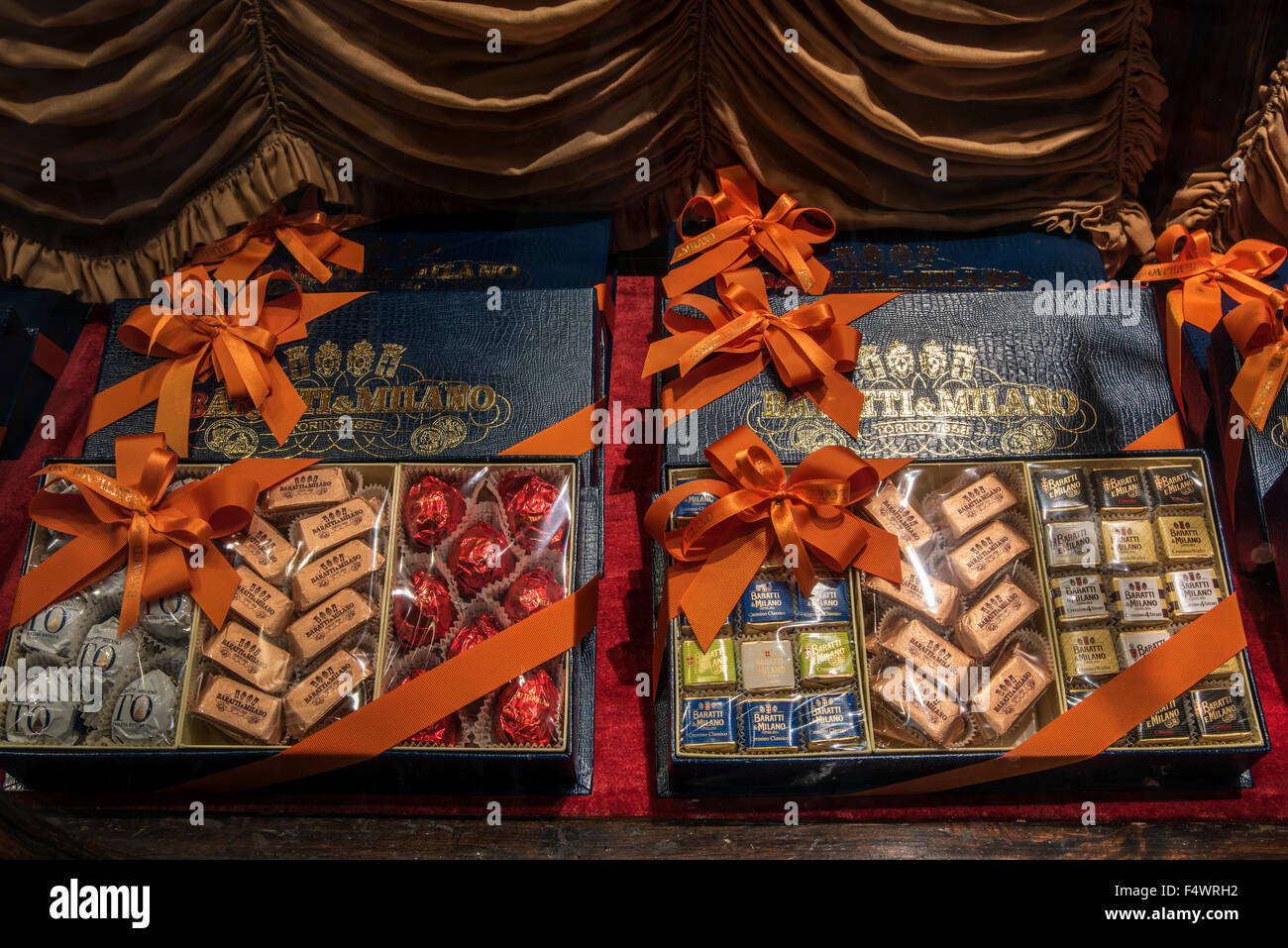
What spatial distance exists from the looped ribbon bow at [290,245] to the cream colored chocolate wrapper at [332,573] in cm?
60

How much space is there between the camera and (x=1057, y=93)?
1.72 metres

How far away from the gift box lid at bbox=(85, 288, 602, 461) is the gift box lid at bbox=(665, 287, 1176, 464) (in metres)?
0.25

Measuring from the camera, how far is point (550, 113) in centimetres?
176

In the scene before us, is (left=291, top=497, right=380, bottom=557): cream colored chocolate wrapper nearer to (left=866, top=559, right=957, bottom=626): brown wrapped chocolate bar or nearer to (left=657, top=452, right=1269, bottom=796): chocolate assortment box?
(left=657, top=452, right=1269, bottom=796): chocolate assortment box

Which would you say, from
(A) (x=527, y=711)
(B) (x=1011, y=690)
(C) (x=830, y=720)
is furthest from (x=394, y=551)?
(B) (x=1011, y=690)

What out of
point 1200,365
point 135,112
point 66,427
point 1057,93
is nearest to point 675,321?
point 1057,93

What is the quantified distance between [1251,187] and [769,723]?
1.25 meters

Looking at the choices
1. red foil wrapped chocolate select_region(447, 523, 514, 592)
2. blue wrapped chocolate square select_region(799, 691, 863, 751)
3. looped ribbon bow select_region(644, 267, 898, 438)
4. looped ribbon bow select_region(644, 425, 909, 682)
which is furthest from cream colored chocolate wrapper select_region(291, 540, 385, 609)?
blue wrapped chocolate square select_region(799, 691, 863, 751)

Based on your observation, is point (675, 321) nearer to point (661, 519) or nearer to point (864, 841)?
point (661, 519)

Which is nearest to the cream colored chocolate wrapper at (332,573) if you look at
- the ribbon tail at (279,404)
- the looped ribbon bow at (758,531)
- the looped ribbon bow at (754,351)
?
the ribbon tail at (279,404)

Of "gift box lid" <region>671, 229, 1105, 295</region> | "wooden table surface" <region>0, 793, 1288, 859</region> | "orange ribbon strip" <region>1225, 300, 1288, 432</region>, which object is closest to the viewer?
"wooden table surface" <region>0, 793, 1288, 859</region>

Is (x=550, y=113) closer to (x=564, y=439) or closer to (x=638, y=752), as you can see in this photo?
(x=564, y=439)

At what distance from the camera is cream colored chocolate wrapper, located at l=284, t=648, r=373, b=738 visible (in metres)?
1.36
